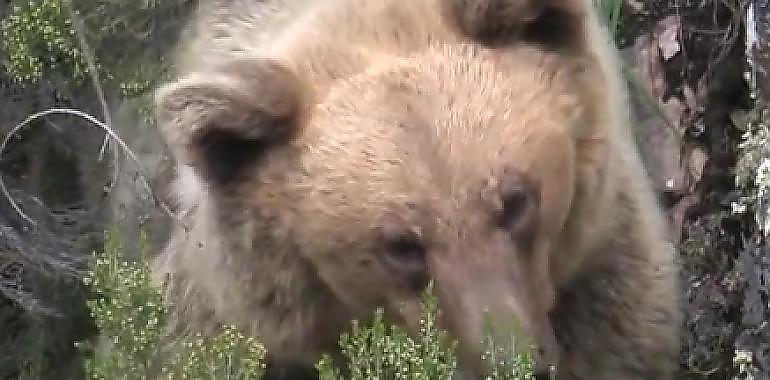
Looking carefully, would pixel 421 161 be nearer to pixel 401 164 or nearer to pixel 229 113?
pixel 401 164

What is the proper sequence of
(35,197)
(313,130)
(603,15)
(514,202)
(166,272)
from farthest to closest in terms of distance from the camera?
(35,197), (603,15), (166,272), (313,130), (514,202)

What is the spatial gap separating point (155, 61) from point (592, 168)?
227 cm

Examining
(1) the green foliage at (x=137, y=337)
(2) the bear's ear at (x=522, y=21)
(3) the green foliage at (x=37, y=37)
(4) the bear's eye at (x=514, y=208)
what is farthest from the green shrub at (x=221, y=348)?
(3) the green foliage at (x=37, y=37)

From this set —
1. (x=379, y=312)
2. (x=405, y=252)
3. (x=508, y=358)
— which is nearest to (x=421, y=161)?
(x=405, y=252)

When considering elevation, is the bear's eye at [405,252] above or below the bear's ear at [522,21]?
below

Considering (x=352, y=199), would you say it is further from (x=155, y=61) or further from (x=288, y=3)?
(x=155, y=61)

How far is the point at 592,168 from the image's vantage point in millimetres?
3314

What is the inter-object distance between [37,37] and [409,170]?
79.9 inches

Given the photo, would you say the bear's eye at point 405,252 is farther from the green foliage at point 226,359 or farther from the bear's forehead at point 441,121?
the green foliage at point 226,359

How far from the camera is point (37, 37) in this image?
14.5 feet

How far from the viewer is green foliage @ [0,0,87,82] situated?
14.3 ft

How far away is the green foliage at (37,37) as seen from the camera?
4344 mm

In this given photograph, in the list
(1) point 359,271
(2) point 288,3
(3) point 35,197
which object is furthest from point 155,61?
(1) point 359,271

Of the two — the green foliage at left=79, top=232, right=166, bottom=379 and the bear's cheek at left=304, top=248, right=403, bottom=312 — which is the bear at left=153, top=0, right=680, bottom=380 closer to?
the bear's cheek at left=304, top=248, right=403, bottom=312
